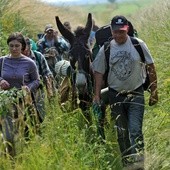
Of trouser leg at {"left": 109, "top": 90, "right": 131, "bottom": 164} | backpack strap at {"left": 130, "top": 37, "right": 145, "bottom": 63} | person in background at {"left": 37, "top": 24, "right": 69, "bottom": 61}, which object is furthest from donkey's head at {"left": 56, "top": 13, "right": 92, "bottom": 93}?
person in background at {"left": 37, "top": 24, "right": 69, "bottom": 61}

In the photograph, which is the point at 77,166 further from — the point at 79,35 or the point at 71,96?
the point at 79,35

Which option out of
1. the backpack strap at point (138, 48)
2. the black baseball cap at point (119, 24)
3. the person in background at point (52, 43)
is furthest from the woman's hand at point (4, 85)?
the person in background at point (52, 43)

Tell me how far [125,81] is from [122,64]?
8.5 inches

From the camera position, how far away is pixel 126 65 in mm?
8125

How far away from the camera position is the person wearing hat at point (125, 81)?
809cm

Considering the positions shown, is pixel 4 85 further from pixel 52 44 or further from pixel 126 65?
pixel 52 44

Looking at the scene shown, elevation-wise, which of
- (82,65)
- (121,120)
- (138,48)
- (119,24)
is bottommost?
(121,120)

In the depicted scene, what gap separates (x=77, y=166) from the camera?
659 centimetres

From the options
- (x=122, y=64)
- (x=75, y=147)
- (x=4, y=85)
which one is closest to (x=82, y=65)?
(x=122, y=64)

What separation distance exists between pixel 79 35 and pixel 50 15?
13.9 meters

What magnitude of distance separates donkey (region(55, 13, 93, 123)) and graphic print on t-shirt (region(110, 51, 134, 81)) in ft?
2.25

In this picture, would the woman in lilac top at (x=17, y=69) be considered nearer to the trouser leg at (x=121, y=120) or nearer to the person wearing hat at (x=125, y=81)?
the person wearing hat at (x=125, y=81)

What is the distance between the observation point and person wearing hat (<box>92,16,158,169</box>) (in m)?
8.09

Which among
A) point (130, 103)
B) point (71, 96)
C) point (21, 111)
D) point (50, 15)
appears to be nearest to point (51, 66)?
point (71, 96)
